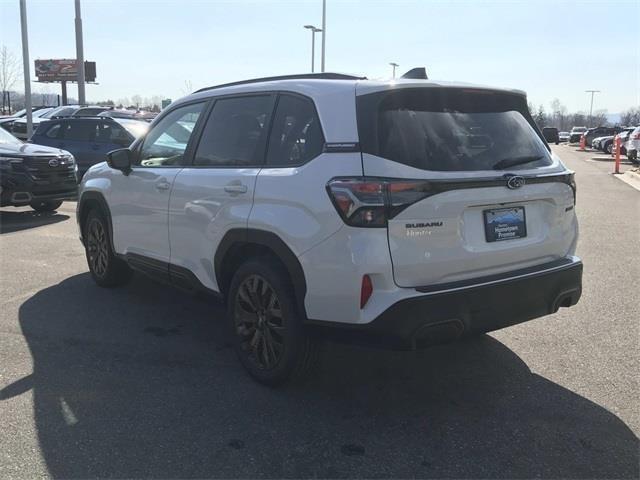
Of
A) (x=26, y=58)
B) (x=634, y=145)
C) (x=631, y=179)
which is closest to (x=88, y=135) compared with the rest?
(x=26, y=58)

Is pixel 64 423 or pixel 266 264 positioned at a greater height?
pixel 266 264

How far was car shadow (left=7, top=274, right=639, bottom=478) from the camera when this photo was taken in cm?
292

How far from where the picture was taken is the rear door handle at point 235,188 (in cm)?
372

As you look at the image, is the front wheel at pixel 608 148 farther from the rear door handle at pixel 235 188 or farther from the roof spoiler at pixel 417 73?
the rear door handle at pixel 235 188

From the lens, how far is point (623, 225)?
966 centimetres

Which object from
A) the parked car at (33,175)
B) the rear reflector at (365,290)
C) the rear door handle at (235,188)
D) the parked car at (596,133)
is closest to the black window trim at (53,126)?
the parked car at (33,175)

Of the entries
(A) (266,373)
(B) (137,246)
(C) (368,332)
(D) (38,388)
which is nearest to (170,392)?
(A) (266,373)

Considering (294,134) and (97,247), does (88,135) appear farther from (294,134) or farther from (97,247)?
(294,134)

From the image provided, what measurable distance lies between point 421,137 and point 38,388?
2.75 m

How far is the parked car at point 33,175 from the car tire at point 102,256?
4.46 meters

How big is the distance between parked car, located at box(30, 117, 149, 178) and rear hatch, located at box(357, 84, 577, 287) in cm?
1065

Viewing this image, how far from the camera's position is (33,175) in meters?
10.0

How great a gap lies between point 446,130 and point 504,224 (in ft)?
2.06

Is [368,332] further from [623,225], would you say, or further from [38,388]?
[623,225]
